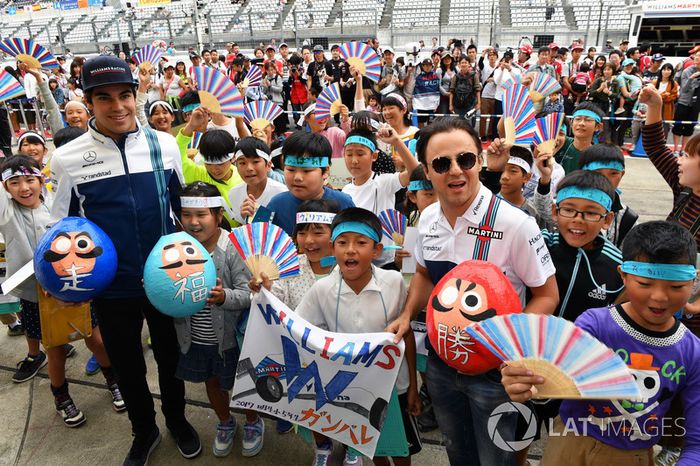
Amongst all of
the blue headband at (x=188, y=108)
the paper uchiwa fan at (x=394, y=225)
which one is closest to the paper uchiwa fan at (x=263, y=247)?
the paper uchiwa fan at (x=394, y=225)

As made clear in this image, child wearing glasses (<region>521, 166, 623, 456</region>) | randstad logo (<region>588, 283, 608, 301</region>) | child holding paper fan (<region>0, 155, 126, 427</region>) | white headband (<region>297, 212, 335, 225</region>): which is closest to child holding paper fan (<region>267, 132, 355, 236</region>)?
white headband (<region>297, 212, 335, 225</region>)

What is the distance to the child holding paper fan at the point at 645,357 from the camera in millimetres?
1596

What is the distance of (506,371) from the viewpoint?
1537mm

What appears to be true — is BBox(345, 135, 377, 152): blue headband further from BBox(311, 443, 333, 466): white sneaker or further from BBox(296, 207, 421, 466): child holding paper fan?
BBox(311, 443, 333, 466): white sneaker

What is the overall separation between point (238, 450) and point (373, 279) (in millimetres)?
1463

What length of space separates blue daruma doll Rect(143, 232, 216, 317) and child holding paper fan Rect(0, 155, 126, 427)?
1144mm

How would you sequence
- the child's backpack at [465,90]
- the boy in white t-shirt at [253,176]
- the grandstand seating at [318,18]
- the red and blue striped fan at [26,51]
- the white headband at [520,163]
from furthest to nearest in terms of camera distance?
the grandstand seating at [318,18]
the child's backpack at [465,90]
the red and blue striped fan at [26,51]
the boy in white t-shirt at [253,176]
the white headband at [520,163]

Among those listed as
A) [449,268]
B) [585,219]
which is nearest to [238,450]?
[449,268]

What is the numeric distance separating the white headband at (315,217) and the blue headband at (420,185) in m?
0.70

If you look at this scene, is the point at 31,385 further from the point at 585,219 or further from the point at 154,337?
the point at 585,219

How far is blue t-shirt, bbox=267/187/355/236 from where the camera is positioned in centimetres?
286

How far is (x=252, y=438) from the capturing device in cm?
286

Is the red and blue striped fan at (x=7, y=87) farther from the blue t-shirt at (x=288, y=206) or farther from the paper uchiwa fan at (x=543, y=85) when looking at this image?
the paper uchiwa fan at (x=543, y=85)

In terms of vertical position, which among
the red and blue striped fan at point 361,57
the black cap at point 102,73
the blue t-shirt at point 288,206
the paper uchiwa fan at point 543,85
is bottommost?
the blue t-shirt at point 288,206
